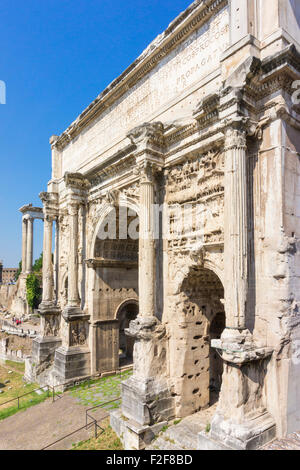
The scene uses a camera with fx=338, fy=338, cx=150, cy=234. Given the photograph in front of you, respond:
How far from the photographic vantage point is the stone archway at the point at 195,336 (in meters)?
7.71

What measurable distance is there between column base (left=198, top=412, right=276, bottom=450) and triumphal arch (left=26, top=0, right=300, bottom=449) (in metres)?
0.02

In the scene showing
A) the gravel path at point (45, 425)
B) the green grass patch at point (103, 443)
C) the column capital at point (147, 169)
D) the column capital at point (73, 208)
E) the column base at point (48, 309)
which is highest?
the column capital at point (147, 169)

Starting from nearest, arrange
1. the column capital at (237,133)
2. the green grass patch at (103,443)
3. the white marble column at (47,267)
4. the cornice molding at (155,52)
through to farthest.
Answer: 1. the column capital at (237,133)
2. the green grass patch at (103,443)
3. the cornice molding at (155,52)
4. the white marble column at (47,267)

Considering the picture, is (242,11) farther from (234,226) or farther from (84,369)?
(84,369)

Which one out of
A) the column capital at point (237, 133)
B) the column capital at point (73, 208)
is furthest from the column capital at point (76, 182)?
the column capital at point (237, 133)

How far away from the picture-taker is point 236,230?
5.72 m

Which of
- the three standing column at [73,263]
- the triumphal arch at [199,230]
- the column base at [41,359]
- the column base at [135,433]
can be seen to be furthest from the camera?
the column base at [41,359]

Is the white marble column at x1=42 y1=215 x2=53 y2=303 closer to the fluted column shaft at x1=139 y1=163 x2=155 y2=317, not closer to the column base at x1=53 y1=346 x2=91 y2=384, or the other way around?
the column base at x1=53 y1=346 x2=91 y2=384

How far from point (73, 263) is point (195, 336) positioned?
5834 mm

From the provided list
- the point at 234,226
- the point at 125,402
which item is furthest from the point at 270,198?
the point at 125,402

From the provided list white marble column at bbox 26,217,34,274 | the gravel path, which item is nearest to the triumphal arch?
the gravel path

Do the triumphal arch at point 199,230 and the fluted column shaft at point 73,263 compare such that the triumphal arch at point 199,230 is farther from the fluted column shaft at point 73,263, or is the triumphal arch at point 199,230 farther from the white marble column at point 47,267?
the white marble column at point 47,267

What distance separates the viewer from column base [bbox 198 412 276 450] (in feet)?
16.5

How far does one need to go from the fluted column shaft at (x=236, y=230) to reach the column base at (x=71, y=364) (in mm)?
7384
